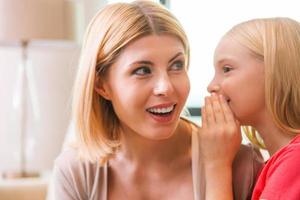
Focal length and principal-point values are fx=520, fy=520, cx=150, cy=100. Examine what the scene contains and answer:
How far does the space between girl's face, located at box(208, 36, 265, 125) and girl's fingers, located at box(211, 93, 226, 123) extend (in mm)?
23

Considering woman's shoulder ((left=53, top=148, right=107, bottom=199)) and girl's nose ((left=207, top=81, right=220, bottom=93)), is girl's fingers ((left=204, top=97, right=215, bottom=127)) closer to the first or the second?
girl's nose ((left=207, top=81, right=220, bottom=93))

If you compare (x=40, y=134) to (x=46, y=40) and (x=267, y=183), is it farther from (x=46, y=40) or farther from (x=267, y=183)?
(x=267, y=183)

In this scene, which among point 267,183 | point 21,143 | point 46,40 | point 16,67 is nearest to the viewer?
point 267,183

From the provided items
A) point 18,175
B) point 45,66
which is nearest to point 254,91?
point 18,175

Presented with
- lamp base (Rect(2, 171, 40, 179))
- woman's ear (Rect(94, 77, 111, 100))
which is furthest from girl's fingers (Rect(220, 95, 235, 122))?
lamp base (Rect(2, 171, 40, 179))

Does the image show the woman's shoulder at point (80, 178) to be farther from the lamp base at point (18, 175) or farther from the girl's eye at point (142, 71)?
the lamp base at point (18, 175)

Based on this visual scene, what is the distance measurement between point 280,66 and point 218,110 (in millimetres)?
202

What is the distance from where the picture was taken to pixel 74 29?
264cm

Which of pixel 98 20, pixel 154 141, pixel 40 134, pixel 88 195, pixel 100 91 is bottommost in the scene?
pixel 40 134

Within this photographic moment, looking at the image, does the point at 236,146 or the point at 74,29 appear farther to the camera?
the point at 74,29

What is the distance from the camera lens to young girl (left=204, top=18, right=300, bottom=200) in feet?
4.42

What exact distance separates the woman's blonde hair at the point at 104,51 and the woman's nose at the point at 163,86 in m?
0.13

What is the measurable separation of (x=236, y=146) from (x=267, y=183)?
0.21 metres

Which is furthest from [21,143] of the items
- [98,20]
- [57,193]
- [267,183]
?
[267,183]
